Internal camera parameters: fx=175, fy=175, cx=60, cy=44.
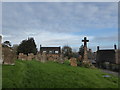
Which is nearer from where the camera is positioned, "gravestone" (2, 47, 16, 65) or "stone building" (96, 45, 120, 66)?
"gravestone" (2, 47, 16, 65)

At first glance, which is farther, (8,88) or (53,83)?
(53,83)

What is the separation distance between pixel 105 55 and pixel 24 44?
73.9ft

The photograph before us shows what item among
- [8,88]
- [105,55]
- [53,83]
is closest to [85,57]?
[53,83]

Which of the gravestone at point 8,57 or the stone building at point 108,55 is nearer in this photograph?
the gravestone at point 8,57

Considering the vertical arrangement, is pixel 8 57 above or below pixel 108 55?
above

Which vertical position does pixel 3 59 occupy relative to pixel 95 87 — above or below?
above

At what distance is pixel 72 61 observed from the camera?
2191cm

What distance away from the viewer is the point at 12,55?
1514cm

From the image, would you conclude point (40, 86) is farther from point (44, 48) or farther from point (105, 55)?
point (44, 48)

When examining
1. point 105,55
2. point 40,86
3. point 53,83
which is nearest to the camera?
point 40,86

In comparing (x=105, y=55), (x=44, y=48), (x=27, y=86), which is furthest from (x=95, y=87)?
(x=44, y=48)

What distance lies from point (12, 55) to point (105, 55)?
120ft

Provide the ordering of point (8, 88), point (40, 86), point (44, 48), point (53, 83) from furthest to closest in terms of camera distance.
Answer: point (44, 48), point (53, 83), point (40, 86), point (8, 88)

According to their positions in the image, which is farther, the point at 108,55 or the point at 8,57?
the point at 108,55
